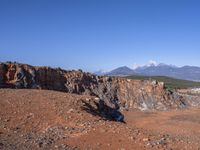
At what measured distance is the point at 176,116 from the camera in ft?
120

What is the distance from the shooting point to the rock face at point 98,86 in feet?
104

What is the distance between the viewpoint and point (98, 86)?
4097 cm

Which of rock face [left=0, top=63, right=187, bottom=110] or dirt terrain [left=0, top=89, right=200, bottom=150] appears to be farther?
rock face [left=0, top=63, right=187, bottom=110]

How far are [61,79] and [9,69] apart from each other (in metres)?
7.06

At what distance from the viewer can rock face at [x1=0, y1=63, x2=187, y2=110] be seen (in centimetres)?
3182

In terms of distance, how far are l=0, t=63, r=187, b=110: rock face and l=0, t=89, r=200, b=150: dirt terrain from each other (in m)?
12.3

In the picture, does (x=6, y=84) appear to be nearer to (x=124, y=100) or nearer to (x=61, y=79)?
(x=61, y=79)

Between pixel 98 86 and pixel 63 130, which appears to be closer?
pixel 63 130

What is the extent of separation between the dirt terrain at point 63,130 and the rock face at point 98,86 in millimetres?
12340

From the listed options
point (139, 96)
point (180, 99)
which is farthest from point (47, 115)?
point (180, 99)

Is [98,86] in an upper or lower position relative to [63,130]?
upper

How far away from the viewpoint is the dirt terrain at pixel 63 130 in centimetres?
1344

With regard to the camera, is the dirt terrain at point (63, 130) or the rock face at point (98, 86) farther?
the rock face at point (98, 86)

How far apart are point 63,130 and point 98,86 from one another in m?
26.0
